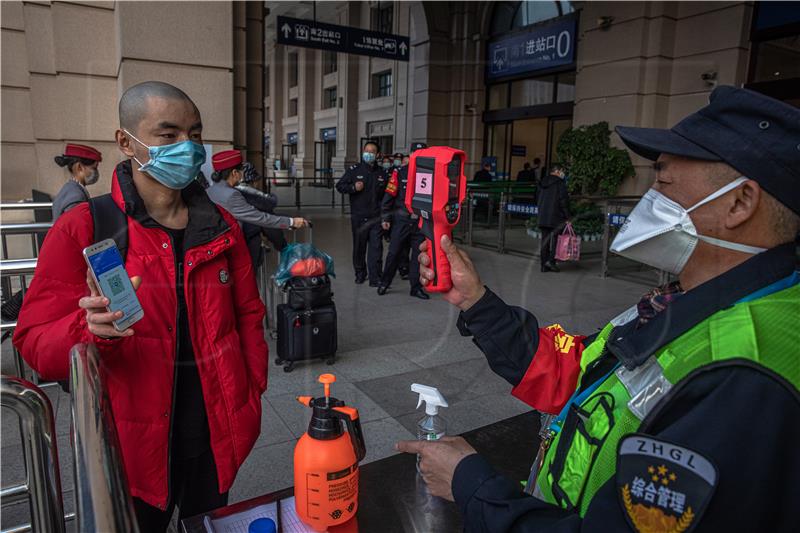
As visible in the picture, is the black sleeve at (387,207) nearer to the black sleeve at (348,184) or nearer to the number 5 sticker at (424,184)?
the black sleeve at (348,184)

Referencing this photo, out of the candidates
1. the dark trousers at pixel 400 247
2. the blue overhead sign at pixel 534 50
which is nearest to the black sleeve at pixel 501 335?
the dark trousers at pixel 400 247

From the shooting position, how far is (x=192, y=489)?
2018 millimetres

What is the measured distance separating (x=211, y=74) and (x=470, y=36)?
13.6 m

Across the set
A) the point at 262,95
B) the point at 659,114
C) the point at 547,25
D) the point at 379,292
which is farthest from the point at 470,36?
the point at 379,292

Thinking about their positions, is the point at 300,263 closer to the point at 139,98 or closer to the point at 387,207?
the point at 139,98

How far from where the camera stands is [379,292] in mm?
7613

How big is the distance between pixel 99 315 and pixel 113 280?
103 mm

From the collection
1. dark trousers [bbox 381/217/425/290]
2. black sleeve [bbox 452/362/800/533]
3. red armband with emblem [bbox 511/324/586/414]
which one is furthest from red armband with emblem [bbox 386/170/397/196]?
black sleeve [bbox 452/362/800/533]

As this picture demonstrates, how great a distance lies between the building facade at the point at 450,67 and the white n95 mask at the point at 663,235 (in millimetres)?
6080

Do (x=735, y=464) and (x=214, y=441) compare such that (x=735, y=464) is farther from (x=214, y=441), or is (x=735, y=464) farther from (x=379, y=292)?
(x=379, y=292)

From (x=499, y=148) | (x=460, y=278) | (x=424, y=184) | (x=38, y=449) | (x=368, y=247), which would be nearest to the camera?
(x=38, y=449)

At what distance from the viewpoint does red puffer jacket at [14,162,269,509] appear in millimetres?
1670

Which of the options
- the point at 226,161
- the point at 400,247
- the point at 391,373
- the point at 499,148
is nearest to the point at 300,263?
the point at 391,373

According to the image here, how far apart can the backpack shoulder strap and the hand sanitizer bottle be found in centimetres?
105
